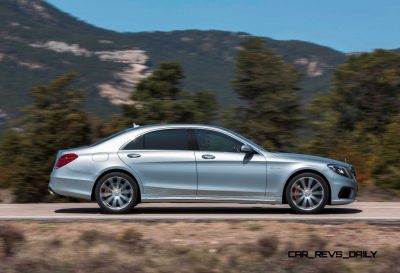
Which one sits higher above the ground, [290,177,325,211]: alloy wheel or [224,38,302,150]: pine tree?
[224,38,302,150]: pine tree

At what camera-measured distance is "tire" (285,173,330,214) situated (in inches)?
461

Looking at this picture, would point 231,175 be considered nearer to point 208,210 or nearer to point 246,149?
point 246,149

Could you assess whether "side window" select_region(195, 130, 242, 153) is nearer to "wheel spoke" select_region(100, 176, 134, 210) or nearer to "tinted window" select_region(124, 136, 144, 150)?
"tinted window" select_region(124, 136, 144, 150)

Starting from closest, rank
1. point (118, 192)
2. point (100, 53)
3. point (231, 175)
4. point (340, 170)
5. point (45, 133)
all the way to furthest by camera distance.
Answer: point (231, 175) < point (118, 192) < point (340, 170) < point (45, 133) < point (100, 53)

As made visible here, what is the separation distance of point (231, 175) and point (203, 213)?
36.1 inches

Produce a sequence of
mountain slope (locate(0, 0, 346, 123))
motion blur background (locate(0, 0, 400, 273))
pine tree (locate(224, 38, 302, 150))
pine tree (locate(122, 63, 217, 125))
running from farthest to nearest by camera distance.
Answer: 1. mountain slope (locate(0, 0, 346, 123))
2. pine tree (locate(224, 38, 302, 150))
3. pine tree (locate(122, 63, 217, 125))
4. motion blur background (locate(0, 0, 400, 273))

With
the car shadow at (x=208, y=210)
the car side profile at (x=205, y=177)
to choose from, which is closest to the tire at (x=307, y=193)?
the car side profile at (x=205, y=177)

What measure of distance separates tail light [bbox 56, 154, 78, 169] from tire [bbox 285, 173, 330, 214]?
139 inches

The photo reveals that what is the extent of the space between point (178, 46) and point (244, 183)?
101328 mm

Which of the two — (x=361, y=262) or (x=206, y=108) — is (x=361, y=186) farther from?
(x=361, y=262)

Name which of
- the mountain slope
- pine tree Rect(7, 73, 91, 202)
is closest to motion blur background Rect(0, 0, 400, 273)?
pine tree Rect(7, 73, 91, 202)

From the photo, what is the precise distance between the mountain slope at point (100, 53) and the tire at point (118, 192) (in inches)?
1568

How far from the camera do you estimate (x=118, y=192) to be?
11.8 meters

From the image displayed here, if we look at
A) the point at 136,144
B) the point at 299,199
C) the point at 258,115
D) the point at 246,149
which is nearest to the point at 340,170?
the point at 299,199
